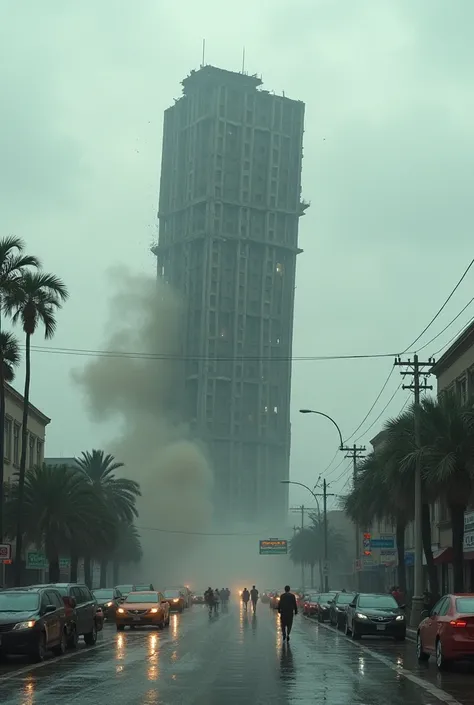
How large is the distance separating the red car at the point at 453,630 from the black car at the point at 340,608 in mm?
19703

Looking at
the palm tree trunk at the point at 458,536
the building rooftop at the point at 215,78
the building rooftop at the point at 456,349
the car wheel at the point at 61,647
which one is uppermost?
the building rooftop at the point at 215,78

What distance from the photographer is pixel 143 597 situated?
4538 centimetres

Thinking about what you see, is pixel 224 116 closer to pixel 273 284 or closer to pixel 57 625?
pixel 273 284

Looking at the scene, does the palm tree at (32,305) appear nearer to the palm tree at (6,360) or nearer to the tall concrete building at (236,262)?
the palm tree at (6,360)

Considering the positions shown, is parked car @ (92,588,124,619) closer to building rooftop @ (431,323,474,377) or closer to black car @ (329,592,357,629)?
black car @ (329,592,357,629)

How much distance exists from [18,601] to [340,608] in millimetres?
22563

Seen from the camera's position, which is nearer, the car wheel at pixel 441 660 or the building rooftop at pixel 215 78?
the car wheel at pixel 441 660

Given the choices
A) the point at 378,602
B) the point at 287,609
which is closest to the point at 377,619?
the point at 378,602

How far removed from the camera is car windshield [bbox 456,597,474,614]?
2327 centimetres

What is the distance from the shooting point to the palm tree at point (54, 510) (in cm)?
6253

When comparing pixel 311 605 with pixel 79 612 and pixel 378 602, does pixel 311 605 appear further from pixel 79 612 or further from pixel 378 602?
pixel 79 612

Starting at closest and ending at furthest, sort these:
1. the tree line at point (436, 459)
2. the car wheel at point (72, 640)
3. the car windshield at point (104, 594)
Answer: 1. the car wheel at point (72, 640)
2. the tree line at point (436, 459)
3. the car windshield at point (104, 594)

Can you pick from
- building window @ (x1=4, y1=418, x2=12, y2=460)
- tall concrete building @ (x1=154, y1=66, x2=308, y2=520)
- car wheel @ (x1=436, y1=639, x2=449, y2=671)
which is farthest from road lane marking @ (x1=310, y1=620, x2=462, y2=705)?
tall concrete building @ (x1=154, y1=66, x2=308, y2=520)

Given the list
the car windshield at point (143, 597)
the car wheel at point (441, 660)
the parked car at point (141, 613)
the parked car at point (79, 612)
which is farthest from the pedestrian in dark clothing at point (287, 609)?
the car windshield at point (143, 597)
